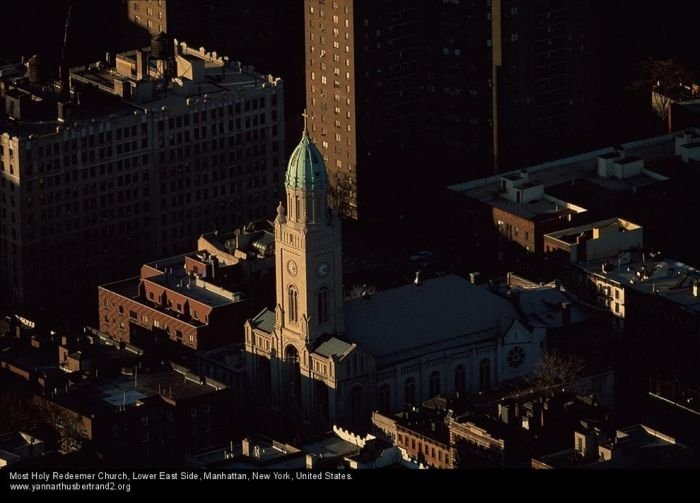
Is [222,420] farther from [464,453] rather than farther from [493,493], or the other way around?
[493,493]

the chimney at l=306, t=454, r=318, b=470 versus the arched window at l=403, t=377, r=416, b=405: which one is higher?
the chimney at l=306, t=454, r=318, b=470

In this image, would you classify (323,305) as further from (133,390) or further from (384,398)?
(133,390)

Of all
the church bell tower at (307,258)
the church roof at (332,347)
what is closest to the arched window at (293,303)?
the church bell tower at (307,258)

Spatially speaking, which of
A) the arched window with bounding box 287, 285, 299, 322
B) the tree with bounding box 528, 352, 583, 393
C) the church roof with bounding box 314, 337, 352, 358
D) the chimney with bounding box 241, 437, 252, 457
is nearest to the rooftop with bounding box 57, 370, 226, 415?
the arched window with bounding box 287, 285, 299, 322

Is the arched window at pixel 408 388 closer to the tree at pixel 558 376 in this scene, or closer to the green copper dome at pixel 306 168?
the tree at pixel 558 376

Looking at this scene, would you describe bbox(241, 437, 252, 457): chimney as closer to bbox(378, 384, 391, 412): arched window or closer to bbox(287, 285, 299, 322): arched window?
bbox(287, 285, 299, 322): arched window

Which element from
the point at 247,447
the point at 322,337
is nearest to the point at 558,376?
the point at 322,337

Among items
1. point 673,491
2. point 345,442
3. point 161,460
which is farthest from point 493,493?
point 161,460
